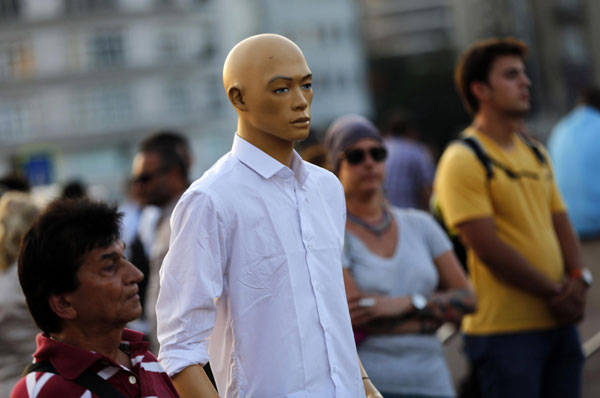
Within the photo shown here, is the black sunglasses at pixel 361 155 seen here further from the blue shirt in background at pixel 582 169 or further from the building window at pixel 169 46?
the building window at pixel 169 46

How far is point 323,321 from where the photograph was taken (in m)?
2.91

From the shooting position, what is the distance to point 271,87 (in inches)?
116

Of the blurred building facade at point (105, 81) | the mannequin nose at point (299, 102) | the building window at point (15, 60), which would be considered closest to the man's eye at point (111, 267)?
the mannequin nose at point (299, 102)

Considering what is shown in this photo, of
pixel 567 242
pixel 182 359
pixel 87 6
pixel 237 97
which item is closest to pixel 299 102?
pixel 237 97

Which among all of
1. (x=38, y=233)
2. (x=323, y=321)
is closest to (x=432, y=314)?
(x=323, y=321)

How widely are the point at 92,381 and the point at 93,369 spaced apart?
44 mm

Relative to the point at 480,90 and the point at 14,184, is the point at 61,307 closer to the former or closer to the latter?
the point at 480,90

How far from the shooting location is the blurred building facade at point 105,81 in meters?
59.4

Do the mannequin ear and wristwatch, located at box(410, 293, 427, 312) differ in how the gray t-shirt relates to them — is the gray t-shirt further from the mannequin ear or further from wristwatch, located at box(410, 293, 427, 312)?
the mannequin ear

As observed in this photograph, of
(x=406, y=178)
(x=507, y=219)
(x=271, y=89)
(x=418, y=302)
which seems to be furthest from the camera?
(x=406, y=178)

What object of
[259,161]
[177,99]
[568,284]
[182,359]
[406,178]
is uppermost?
[259,161]

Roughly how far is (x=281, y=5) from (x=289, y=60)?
71299 mm

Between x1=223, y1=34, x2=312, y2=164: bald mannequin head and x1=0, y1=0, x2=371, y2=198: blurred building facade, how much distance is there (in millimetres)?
56552

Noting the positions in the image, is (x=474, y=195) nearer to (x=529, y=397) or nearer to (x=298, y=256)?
(x=529, y=397)
